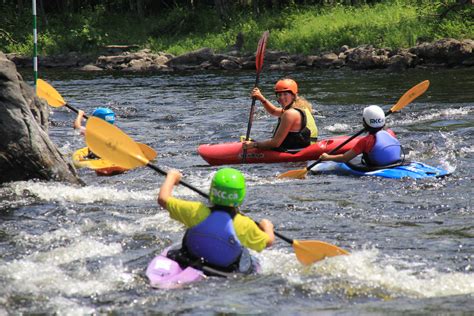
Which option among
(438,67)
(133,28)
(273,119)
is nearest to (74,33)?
(133,28)

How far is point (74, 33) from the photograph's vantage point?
35.7 m

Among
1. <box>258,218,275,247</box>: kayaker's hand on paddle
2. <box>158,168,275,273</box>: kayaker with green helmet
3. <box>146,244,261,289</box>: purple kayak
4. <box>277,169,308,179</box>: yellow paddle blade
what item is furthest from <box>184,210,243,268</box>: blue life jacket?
<box>277,169,308,179</box>: yellow paddle blade

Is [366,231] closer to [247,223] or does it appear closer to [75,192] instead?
[247,223]

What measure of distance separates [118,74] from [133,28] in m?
9.71

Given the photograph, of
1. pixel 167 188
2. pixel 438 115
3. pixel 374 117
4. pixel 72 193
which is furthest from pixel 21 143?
pixel 438 115

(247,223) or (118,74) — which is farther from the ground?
(247,223)

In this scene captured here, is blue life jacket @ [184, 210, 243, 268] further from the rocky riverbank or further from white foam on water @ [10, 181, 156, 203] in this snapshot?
the rocky riverbank

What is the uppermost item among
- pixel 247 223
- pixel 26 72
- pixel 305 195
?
pixel 247 223

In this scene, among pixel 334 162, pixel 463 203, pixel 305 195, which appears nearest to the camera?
pixel 463 203

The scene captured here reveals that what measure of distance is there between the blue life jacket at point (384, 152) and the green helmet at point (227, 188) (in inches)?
169

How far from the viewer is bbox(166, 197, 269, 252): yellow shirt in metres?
6.27

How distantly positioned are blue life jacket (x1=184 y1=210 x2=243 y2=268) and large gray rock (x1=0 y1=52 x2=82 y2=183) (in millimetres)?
3474

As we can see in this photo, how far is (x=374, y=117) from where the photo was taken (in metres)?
10.0

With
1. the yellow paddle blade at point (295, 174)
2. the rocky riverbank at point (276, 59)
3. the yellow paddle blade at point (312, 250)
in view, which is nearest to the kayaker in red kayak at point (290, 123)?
the yellow paddle blade at point (295, 174)
